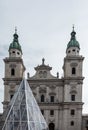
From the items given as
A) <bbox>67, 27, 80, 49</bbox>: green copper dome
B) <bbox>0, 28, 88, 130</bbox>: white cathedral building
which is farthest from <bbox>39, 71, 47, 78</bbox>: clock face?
<bbox>67, 27, 80, 49</bbox>: green copper dome

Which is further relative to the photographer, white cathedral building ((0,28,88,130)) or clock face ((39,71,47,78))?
clock face ((39,71,47,78))

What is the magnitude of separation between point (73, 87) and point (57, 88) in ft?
10.6

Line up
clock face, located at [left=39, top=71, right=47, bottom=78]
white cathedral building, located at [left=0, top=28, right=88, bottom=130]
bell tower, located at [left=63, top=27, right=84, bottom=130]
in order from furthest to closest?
clock face, located at [left=39, top=71, right=47, bottom=78] < white cathedral building, located at [left=0, top=28, right=88, bottom=130] < bell tower, located at [left=63, top=27, right=84, bottom=130]

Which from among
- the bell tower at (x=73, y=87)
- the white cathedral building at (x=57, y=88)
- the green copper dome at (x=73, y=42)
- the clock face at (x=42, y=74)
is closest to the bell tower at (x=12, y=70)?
the white cathedral building at (x=57, y=88)

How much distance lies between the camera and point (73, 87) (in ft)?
214

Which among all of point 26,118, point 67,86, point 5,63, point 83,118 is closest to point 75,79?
point 67,86

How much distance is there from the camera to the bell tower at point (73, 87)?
63750mm

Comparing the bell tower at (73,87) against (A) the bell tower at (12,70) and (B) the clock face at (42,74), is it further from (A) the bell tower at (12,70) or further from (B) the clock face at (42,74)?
(A) the bell tower at (12,70)

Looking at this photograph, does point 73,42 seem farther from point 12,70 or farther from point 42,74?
point 12,70

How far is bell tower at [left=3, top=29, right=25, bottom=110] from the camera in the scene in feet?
217

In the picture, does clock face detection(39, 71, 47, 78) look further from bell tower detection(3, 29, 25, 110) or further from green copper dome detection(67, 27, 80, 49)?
green copper dome detection(67, 27, 80, 49)

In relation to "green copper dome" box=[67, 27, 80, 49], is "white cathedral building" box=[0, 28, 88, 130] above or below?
below

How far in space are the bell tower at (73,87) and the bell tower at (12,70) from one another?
8.84 metres

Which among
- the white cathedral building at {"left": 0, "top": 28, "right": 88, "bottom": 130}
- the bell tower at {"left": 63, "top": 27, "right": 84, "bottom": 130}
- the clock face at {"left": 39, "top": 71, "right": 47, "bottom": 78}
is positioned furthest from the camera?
the clock face at {"left": 39, "top": 71, "right": 47, "bottom": 78}
